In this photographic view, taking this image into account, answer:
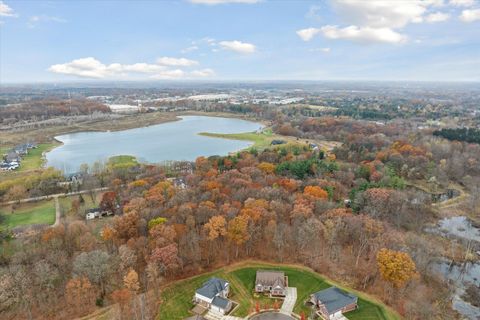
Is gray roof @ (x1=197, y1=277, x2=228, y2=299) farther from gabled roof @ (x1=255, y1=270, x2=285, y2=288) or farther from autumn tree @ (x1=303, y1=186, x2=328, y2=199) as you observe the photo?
autumn tree @ (x1=303, y1=186, x2=328, y2=199)

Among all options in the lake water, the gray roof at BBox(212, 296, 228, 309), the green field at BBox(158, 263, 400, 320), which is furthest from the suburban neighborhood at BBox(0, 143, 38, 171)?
the gray roof at BBox(212, 296, 228, 309)

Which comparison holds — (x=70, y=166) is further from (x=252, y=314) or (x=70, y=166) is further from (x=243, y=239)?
(x=252, y=314)

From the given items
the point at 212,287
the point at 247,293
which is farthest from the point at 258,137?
the point at 212,287

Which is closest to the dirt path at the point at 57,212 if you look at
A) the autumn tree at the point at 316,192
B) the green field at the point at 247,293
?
the green field at the point at 247,293

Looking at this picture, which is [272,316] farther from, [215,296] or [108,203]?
[108,203]

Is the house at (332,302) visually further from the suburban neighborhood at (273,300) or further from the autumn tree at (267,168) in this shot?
the autumn tree at (267,168)
